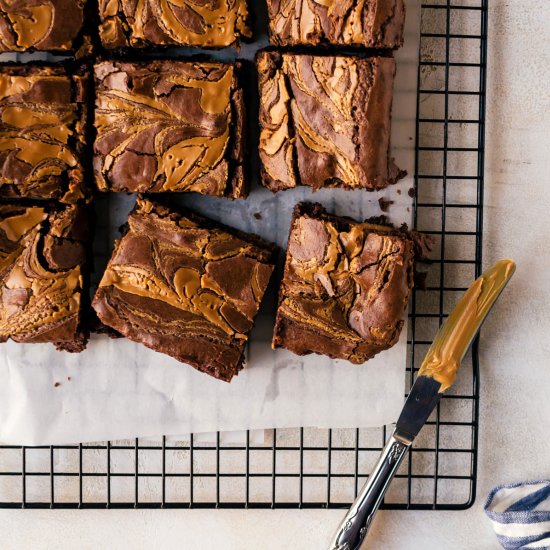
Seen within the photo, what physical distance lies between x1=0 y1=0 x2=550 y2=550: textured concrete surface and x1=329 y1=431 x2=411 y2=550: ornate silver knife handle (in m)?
0.23

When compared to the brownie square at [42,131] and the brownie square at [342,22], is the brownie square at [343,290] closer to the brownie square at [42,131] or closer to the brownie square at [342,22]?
the brownie square at [342,22]

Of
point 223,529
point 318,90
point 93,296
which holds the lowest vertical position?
point 223,529

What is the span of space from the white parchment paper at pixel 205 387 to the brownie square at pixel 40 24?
2.05 feet

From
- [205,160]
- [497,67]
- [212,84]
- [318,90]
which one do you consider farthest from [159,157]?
[497,67]

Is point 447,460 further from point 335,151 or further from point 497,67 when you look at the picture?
point 497,67

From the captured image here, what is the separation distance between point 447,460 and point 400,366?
19.5 inches

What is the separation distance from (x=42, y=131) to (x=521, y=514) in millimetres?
Answer: 2537

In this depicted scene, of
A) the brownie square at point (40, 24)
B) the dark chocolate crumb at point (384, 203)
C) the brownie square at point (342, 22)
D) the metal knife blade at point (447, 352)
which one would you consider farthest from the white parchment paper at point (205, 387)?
the brownie square at point (40, 24)

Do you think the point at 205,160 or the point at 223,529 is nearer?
the point at 205,160

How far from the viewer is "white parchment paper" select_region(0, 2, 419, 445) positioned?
2.74 meters

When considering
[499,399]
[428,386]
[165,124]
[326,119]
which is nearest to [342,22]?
[326,119]

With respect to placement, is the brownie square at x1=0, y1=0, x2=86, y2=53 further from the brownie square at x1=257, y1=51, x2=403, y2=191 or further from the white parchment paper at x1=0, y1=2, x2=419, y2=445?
the brownie square at x1=257, y1=51, x2=403, y2=191

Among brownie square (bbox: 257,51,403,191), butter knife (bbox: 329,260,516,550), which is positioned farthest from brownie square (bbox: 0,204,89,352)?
butter knife (bbox: 329,260,516,550)

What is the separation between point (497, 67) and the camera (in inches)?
109
